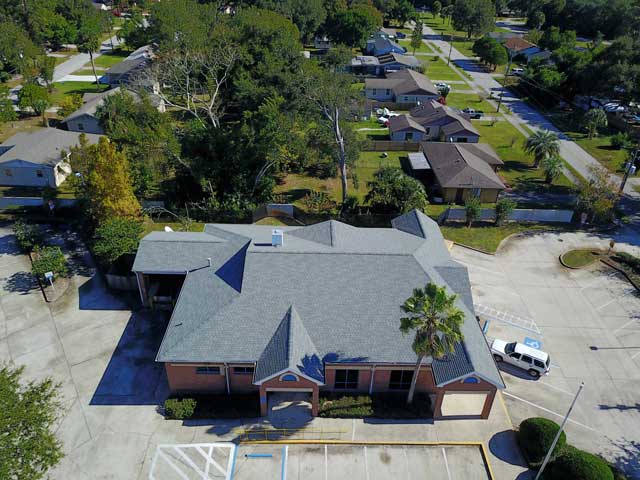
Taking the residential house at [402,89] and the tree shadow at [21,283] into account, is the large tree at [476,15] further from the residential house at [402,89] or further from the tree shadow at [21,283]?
the tree shadow at [21,283]

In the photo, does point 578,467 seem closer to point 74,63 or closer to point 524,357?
point 524,357

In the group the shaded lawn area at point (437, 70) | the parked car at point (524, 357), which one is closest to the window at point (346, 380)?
the parked car at point (524, 357)

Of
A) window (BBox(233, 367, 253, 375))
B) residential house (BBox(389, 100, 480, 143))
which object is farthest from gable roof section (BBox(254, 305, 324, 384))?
residential house (BBox(389, 100, 480, 143))

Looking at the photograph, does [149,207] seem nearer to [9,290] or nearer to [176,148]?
[176,148]

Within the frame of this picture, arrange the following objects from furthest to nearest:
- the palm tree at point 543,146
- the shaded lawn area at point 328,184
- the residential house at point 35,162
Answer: the palm tree at point 543,146
the shaded lawn area at point 328,184
the residential house at point 35,162

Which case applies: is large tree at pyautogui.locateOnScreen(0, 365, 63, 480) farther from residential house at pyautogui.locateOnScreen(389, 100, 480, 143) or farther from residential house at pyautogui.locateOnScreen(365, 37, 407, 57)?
residential house at pyautogui.locateOnScreen(365, 37, 407, 57)
